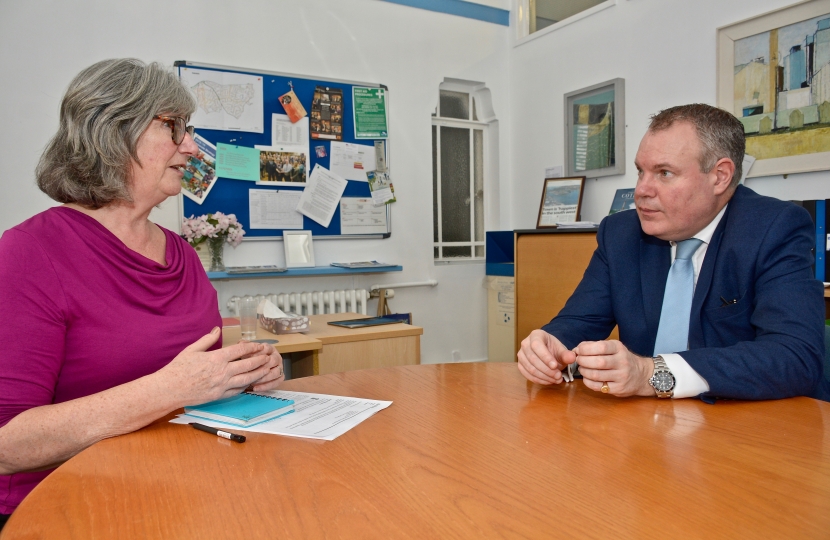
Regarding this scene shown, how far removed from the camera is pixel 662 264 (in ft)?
5.30

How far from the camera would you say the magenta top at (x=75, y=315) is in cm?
110

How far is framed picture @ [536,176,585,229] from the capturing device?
427 centimetres

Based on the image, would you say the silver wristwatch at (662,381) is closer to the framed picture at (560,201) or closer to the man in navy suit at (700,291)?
the man in navy suit at (700,291)

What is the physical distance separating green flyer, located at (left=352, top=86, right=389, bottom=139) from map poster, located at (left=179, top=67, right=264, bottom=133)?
0.69 meters

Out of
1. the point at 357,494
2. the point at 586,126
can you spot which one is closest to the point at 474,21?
the point at 586,126

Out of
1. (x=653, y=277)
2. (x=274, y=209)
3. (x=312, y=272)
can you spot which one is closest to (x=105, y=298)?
(x=653, y=277)

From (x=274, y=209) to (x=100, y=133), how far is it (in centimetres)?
270

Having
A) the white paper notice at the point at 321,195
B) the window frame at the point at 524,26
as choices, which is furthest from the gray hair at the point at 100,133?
the window frame at the point at 524,26

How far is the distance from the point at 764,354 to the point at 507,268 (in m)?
3.49

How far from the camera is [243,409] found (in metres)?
1.12

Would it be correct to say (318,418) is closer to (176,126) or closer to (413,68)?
(176,126)

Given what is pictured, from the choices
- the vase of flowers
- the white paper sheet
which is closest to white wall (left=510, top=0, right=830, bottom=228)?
the vase of flowers

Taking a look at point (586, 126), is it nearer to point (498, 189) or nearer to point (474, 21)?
point (498, 189)

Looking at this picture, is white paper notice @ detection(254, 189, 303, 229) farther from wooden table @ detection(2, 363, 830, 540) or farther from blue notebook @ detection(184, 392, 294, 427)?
wooden table @ detection(2, 363, 830, 540)
